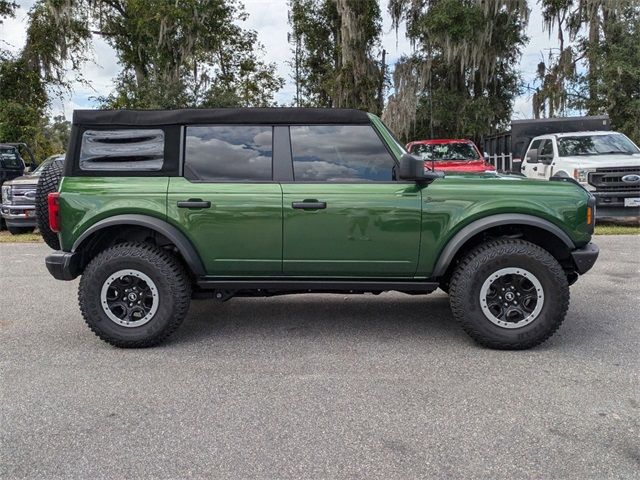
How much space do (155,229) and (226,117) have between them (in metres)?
1.05

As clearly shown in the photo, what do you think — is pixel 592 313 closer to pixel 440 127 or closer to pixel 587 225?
pixel 587 225

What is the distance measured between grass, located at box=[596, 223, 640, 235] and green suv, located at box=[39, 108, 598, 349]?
747 cm

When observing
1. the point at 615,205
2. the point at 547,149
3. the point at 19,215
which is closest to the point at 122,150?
the point at 19,215

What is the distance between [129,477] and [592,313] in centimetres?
444

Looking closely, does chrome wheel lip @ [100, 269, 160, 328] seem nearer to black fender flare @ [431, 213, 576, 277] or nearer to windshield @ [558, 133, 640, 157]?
black fender flare @ [431, 213, 576, 277]

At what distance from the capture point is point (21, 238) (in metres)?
11.8

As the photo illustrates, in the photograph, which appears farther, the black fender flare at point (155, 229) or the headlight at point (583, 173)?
the headlight at point (583, 173)

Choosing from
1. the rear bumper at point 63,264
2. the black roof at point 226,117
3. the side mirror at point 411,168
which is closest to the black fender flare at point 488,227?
the side mirror at point 411,168

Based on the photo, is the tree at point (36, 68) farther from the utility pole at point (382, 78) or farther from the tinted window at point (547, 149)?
the tinted window at point (547, 149)

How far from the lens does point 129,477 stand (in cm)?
263

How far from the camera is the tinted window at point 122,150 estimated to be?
4523 millimetres

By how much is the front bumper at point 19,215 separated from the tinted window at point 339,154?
31.6 feet

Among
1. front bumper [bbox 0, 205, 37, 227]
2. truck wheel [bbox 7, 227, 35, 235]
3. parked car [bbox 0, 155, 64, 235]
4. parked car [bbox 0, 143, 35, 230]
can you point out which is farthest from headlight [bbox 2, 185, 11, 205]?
parked car [bbox 0, 143, 35, 230]

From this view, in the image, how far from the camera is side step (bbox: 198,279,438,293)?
14.6 ft
